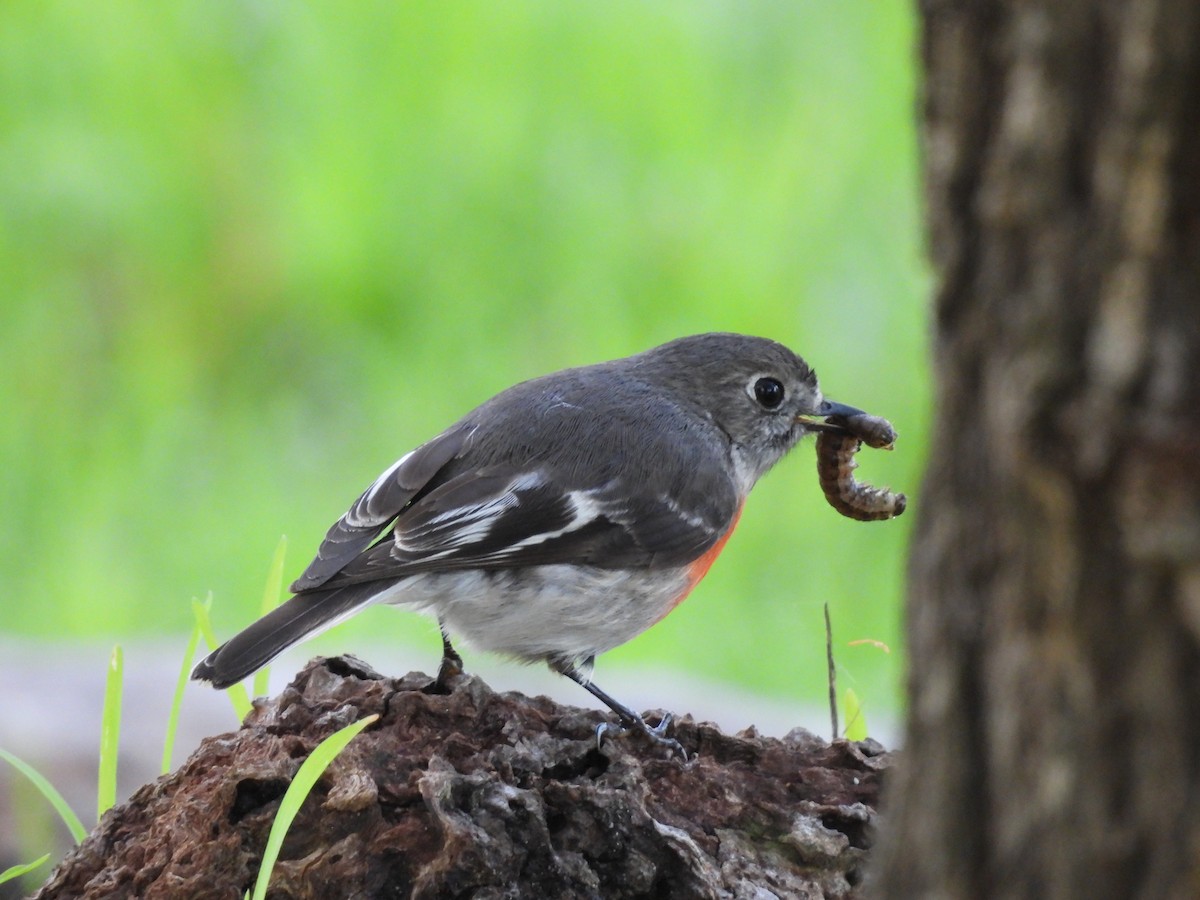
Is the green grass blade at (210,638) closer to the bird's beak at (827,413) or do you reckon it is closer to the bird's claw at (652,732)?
the bird's claw at (652,732)

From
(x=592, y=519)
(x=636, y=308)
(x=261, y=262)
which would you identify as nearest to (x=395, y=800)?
(x=592, y=519)

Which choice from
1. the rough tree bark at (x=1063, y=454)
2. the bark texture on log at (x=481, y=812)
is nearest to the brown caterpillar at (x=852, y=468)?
the bark texture on log at (x=481, y=812)

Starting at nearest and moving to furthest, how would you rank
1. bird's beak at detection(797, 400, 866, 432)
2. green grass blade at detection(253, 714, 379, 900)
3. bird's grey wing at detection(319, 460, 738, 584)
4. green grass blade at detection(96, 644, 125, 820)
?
1. green grass blade at detection(253, 714, 379, 900)
2. green grass blade at detection(96, 644, 125, 820)
3. bird's grey wing at detection(319, 460, 738, 584)
4. bird's beak at detection(797, 400, 866, 432)

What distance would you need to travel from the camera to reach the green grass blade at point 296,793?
9.78 ft

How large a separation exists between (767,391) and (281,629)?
2.09 metres

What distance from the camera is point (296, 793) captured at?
303 centimetres

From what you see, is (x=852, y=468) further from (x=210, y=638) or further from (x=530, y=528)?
(x=210, y=638)

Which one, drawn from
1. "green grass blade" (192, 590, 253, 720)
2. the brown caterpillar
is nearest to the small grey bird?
"green grass blade" (192, 590, 253, 720)

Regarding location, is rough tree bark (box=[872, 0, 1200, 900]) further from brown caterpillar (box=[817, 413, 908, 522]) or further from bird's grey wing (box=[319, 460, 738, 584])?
brown caterpillar (box=[817, 413, 908, 522])

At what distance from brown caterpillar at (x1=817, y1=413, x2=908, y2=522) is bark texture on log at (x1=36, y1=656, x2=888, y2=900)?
1335 mm

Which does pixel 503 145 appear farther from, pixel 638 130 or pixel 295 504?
pixel 295 504

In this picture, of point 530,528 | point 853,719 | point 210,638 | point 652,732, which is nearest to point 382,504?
point 530,528

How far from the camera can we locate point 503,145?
885 cm

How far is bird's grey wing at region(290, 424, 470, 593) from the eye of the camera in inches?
169
